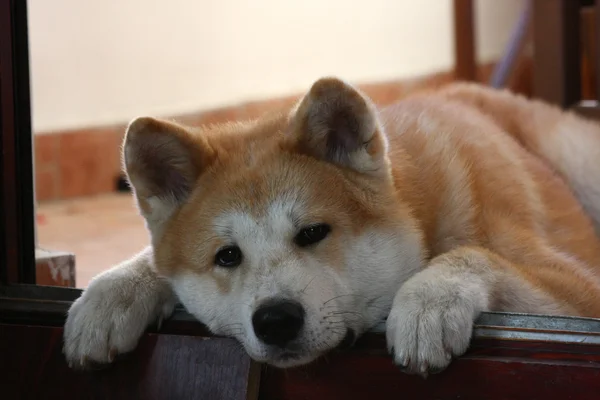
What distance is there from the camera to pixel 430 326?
1.81 metres

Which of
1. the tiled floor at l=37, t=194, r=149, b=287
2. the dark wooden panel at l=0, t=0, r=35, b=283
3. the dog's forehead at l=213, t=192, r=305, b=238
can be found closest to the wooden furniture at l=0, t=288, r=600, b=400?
the dark wooden panel at l=0, t=0, r=35, b=283

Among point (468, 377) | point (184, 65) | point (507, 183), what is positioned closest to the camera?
point (468, 377)

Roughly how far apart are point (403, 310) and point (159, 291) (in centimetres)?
65

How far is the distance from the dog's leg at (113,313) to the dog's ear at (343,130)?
517 millimetres

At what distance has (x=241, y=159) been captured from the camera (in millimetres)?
2225

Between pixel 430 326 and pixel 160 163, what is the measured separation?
2.78 feet

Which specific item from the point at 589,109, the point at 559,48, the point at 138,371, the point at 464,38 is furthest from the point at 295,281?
the point at 464,38

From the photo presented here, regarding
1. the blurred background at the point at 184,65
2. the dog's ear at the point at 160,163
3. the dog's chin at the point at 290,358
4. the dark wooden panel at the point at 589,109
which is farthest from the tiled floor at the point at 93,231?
the dark wooden panel at the point at 589,109

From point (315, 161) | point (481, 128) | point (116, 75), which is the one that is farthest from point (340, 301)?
point (116, 75)

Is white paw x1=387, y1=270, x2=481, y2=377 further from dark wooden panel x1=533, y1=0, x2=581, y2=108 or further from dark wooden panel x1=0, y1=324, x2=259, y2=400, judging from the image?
dark wooden panel x1=533, y1=0, x2=581, y2=108

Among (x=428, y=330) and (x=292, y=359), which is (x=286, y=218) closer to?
(x=292, y=359)

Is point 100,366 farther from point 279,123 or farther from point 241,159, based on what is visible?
point 279,123

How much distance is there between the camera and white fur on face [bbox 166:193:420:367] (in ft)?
6.24

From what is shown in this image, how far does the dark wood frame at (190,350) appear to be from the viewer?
5.64ft
